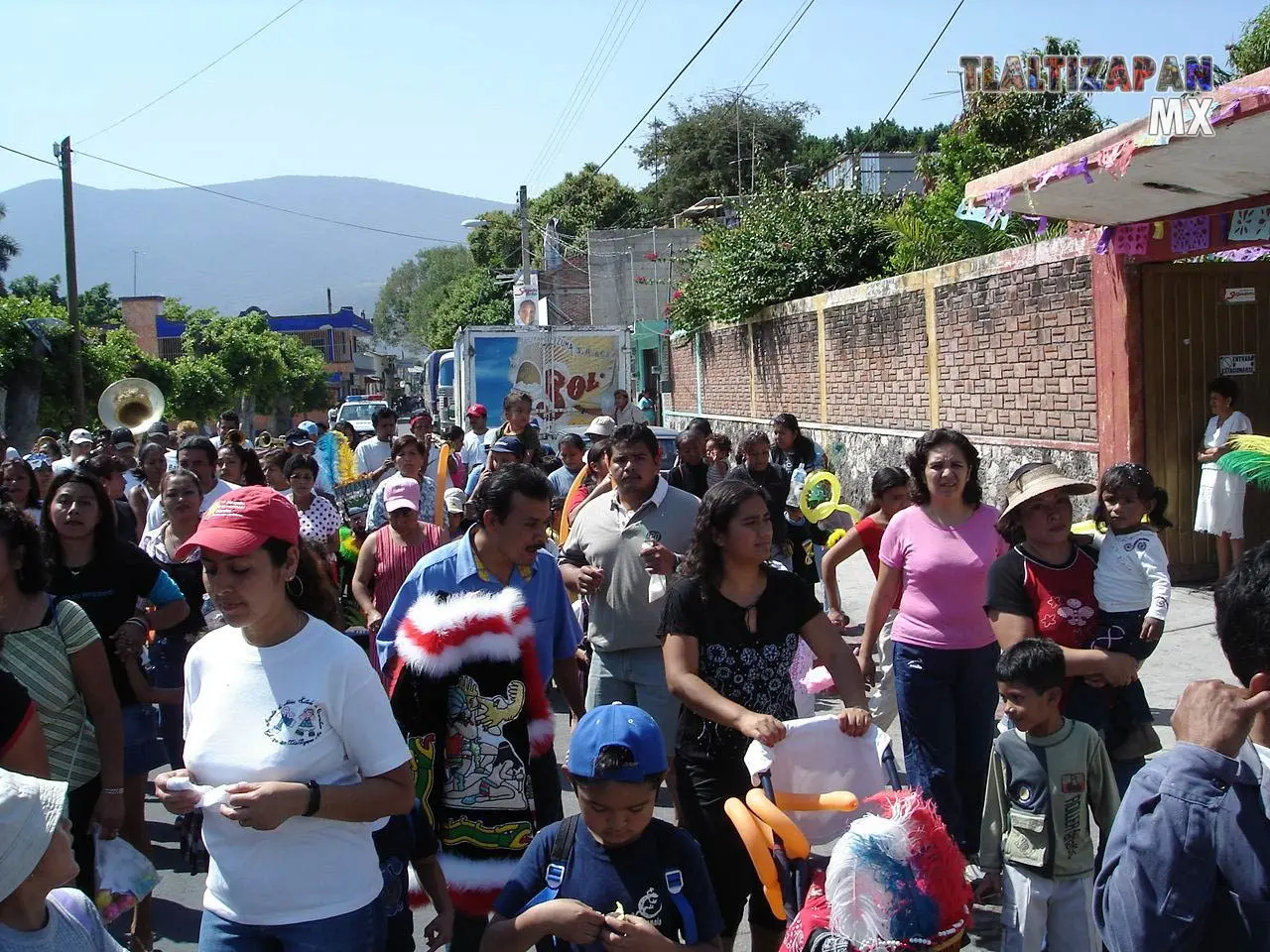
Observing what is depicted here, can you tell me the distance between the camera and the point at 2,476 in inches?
322

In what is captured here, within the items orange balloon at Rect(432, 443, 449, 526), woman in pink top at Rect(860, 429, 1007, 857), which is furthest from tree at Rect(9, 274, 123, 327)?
woman in pink top at Rect(860, 429, 1007, 857)

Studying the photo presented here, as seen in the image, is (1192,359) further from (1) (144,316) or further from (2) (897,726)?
(1) (144,316)

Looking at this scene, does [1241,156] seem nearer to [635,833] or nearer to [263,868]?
[635,833]

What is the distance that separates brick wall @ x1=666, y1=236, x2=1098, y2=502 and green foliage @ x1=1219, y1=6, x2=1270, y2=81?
789 centimetres

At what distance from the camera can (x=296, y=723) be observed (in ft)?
9.04

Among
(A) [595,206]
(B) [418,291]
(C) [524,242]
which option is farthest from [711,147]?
(B) [418,291]

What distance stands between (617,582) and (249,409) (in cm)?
4081

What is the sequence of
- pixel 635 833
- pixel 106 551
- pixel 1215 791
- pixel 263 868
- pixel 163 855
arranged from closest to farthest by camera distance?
pixel 1215 791 → pixel 263 868 → pixel 635 833 → pixel 106 551 → pixel 163 855

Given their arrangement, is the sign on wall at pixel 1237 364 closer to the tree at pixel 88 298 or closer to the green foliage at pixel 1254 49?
the green foliage at pixel 1254 49

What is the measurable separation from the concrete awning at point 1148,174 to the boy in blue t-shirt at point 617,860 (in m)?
6.22

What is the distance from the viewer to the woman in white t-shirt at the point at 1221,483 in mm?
9711

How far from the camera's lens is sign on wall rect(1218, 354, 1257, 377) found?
10570 millimetres

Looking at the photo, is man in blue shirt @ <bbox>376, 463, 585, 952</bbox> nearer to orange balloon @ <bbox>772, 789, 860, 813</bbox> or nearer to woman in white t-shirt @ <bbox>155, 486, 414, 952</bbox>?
orange balloon @ <bbox>772, 789, 860, 813</bbox>

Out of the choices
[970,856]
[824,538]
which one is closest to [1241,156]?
[824,538]
